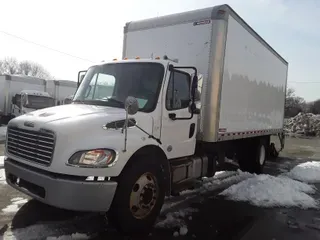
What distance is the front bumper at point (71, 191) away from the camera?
381cm

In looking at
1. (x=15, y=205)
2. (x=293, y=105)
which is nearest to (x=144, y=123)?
(x=15, y=205)

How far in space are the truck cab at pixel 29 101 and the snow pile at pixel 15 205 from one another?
1538 centimetres

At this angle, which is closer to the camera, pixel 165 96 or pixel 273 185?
pixel 165 96

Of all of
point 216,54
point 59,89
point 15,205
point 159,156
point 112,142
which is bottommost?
point 15,205

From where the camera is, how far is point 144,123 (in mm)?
4699

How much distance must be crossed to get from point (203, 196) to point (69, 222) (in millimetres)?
3116

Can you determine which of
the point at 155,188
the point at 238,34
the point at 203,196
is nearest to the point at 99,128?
the point at 155,188

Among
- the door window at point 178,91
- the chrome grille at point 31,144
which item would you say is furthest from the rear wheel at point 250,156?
the chrome grille at point 31,144

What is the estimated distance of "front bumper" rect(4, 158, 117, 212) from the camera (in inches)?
150

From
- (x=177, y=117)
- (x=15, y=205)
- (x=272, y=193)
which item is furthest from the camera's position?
(x=272, y=193)

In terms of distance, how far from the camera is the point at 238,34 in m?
7.01

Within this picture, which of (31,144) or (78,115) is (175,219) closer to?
(78,115)

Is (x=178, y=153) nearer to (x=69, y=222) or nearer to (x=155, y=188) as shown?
(x=155, y=188)

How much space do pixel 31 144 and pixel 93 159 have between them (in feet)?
3.28
